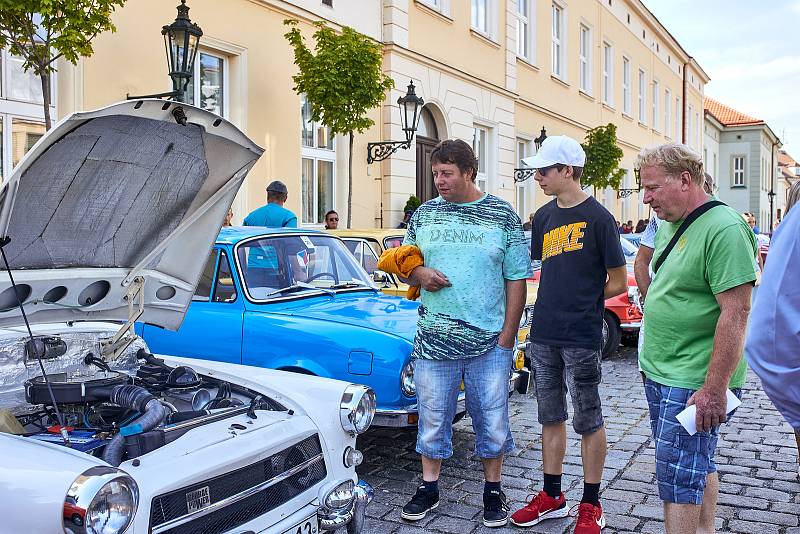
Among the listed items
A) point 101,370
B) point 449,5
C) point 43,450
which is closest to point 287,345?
point 101,370

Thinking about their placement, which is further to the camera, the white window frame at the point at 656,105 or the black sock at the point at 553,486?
the white window frame at the point at 656,105

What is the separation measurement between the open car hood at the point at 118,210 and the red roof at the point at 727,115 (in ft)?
169

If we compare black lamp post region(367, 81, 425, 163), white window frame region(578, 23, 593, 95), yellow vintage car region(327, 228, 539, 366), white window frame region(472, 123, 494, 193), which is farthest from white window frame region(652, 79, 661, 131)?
yellow vintage car region(327, 228, 539, 366)

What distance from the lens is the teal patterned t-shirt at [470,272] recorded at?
370 cm

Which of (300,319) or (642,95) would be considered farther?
(642,95)

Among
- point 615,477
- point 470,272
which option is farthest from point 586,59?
point 470,272

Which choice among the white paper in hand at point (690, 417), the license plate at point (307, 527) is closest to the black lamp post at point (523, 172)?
the white paper in hand at point (690, 417)

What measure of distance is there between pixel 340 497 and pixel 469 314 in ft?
3.85

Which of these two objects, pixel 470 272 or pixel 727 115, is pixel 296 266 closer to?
pixel 470 272

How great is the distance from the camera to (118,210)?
10.4ft

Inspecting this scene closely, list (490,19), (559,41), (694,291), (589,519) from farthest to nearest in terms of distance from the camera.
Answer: (559,41) < (490,19) < (589,519) < (694,291)

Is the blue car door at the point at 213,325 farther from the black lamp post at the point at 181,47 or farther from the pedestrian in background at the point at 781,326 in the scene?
the pedestrian in background at the point at 781,326

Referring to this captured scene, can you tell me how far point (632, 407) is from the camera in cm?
634

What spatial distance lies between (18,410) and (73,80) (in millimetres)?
5872
